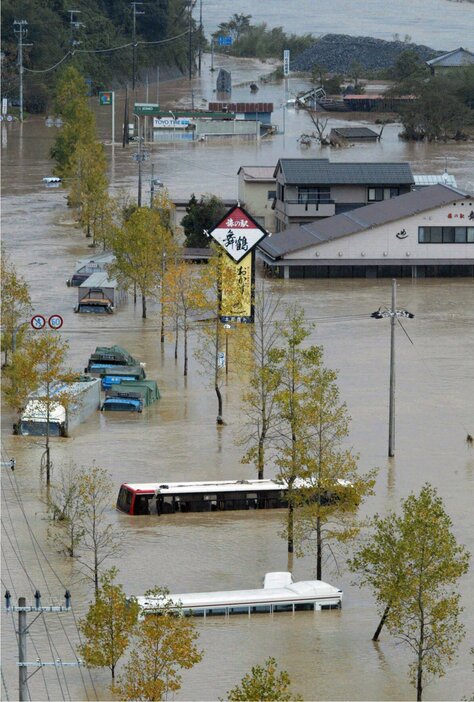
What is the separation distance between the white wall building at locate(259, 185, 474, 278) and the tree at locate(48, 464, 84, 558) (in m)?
18.6

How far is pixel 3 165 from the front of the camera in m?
63.0

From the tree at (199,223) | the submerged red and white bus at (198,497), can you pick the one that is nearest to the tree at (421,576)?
the submerged red and white bus at (198,497)

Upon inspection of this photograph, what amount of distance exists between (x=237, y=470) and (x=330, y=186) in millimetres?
21185

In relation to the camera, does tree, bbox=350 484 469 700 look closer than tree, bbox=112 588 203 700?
No

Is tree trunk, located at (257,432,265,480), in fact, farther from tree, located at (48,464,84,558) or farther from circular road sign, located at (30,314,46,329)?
circular road sign, located at (30,314,46,329)

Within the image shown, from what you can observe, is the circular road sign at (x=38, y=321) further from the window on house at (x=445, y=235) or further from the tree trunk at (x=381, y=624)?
the tree trunk at (x=381, y=624)

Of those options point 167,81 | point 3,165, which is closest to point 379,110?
point 167,81

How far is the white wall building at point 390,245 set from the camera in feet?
135

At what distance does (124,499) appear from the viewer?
22781mm

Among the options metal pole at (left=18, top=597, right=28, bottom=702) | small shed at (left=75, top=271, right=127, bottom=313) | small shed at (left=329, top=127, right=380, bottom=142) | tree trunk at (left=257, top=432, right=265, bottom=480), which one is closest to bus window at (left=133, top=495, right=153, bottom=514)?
tree trunk at (left=257, top=432, right=265, bottom=480)

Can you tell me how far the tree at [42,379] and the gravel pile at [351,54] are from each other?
8808 centimetres

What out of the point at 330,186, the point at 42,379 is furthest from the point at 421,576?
the point at 330,186

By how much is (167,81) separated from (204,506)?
8207 centimetres

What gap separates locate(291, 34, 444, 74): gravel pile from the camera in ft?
377
